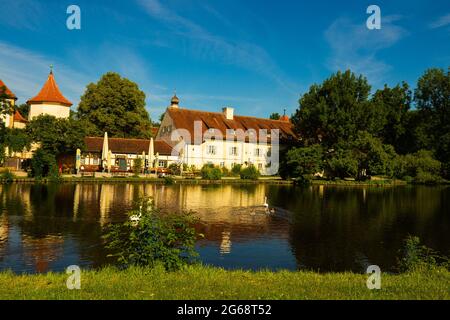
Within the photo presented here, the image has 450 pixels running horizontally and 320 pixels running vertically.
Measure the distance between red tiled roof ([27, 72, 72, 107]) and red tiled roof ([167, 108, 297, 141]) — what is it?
50.2 feet

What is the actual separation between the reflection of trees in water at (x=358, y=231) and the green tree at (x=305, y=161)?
20.1 meters

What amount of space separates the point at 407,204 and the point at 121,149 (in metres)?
34.8

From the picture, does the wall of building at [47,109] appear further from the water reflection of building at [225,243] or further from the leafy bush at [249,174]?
the water reflection of building at [225,243]

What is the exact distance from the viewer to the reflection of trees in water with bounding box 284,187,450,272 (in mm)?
14969

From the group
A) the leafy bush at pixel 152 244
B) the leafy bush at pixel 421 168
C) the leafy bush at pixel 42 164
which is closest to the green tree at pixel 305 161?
the leafy bush at pixel 421 168

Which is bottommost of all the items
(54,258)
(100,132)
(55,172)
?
(54,258)

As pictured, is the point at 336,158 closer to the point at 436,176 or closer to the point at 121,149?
the point at 436,176

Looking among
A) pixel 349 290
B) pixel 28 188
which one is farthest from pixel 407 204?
pixel 28 188

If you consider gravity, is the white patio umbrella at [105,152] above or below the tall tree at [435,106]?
below

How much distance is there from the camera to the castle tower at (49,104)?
55625 mm

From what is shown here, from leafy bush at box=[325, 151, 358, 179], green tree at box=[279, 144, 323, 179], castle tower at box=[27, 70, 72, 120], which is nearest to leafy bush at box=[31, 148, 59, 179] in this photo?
castle tower at box=[27, 70, 72, 120]

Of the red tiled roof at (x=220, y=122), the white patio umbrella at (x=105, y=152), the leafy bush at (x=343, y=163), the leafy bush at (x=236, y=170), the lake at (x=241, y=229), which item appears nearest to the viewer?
the lake at (x=241, y=229)
